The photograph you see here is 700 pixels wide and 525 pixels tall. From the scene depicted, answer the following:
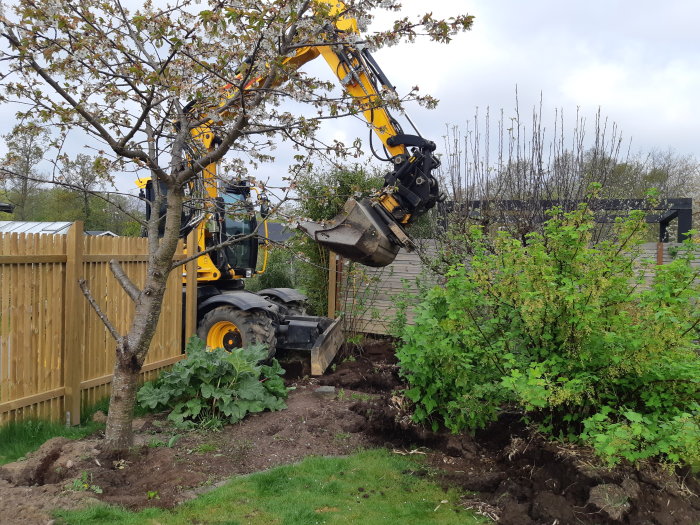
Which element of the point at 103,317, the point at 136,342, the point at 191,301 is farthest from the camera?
the point at 191,301

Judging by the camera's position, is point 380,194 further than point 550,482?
Yes

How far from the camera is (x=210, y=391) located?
17.1 ft

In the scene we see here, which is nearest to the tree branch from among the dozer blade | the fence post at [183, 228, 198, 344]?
the dozer blade

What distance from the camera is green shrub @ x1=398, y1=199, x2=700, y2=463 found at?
3406 millimetres

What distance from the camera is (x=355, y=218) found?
19.1 feet

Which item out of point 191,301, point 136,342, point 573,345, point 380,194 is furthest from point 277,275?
point 573,345

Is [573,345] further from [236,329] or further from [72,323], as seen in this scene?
[236,329]

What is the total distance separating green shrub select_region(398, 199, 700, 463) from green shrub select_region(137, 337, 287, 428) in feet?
5.65

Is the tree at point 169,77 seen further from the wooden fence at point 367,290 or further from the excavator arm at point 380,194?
the wooden fence at point 367,290

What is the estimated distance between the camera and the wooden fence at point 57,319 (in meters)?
4.56

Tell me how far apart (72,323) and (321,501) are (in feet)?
9.76

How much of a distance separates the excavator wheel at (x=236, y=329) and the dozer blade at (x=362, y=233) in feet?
5.41

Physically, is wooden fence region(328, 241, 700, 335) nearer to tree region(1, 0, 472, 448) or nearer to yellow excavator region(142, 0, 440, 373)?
yellow excavator region(142, 0, 440, 373)

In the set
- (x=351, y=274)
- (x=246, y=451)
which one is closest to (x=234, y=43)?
(x=246, y=451)
